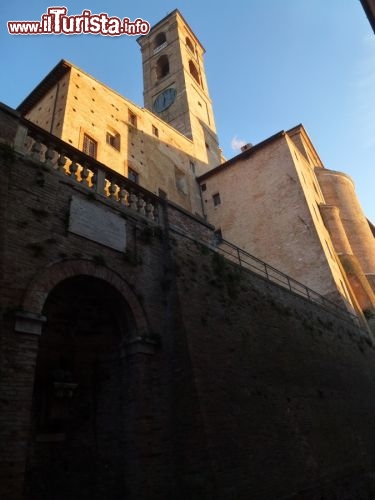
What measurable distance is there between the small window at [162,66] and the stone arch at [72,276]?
93.4 ft

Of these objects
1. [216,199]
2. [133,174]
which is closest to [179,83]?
[216,199]

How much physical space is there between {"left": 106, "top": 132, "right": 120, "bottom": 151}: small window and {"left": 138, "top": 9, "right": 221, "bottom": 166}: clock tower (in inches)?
333

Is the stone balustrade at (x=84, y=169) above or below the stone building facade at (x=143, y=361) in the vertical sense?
above

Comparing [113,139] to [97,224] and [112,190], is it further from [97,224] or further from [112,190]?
[97,224]

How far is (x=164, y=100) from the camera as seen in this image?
1123 inches

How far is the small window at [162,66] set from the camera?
101 feet

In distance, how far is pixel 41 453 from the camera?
5.64 meters

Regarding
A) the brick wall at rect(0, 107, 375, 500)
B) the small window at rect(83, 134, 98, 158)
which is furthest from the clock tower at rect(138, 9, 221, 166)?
the brick wall at rect(0, 107, 375, 500)

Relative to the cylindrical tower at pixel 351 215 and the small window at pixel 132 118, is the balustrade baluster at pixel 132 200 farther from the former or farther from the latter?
the cylindrical tower at pixel 351 215

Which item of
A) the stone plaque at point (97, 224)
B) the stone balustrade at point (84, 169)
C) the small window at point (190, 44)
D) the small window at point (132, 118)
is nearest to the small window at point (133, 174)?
the small window at point (132, 118)

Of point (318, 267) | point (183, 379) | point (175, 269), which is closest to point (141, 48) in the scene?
point (318, 267)

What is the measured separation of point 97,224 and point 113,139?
11196 mm

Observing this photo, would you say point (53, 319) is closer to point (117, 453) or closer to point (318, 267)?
point (117, 453)

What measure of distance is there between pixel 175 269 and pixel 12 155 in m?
3.74
